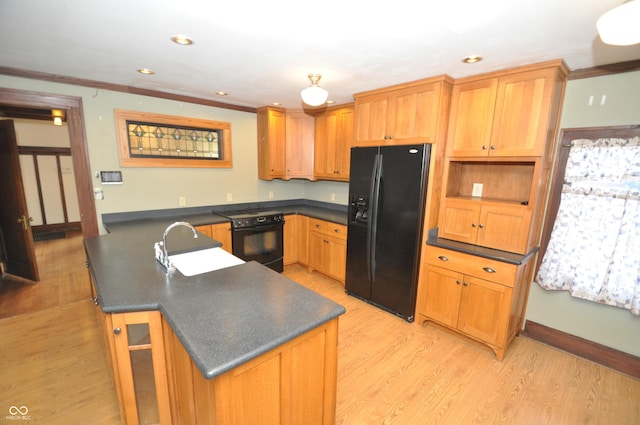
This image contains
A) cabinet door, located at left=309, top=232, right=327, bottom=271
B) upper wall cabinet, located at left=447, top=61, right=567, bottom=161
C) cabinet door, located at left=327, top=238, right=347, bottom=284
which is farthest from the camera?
cabinet door, located at left=309, top=232, right=327, bottom=271

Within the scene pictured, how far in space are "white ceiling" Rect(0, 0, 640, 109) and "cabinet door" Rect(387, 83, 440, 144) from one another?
15 centimetres

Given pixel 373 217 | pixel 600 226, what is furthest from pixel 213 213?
pixel 600 226

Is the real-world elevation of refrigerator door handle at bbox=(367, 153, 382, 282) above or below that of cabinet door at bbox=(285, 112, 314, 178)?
below

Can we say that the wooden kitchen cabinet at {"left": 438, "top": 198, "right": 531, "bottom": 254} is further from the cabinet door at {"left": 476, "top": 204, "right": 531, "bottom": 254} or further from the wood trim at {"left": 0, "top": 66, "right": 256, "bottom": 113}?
the wood trim at {"left": 0, "top": 66, "right": 256, "bottom": 113}

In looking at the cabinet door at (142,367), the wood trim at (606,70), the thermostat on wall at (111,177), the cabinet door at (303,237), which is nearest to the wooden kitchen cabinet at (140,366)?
the cabinet door at (142,367)

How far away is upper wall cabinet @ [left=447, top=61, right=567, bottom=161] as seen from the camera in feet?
6.85

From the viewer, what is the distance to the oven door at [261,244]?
11.3ft

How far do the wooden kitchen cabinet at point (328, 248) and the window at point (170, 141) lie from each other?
157cm

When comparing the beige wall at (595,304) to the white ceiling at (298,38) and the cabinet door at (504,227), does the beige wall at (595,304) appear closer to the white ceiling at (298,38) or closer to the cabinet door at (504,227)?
the white ceiling at (298,38)

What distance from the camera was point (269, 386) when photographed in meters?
1.14

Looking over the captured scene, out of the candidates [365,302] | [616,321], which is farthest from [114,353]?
[616,321]

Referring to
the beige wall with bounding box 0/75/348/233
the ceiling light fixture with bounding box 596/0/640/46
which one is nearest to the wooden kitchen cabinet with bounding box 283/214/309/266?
the beige wall with bounding box 0/75/348/233

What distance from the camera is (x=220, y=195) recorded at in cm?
390

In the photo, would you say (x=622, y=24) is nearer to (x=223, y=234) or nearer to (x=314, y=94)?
(x=314, y=94)
